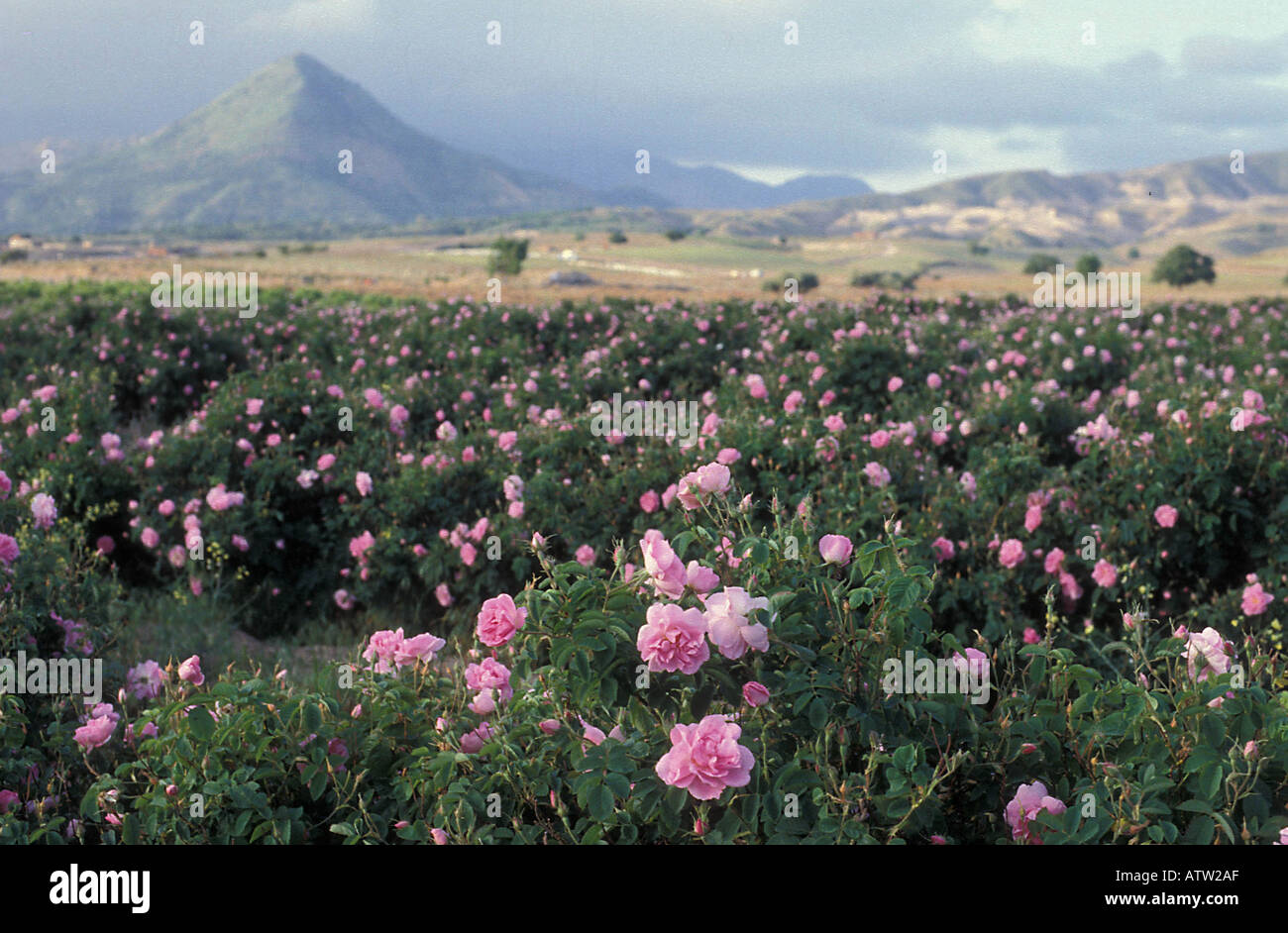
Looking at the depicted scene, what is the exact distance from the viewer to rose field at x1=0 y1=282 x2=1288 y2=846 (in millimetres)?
2059

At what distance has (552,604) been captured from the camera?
211cm

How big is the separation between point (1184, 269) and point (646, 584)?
7407 centimetres

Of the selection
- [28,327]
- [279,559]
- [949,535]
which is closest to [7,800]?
[279,559]

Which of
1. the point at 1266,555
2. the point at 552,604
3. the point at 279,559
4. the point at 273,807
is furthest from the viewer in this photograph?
the point at 279,559

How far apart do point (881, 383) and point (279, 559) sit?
519 centimetres

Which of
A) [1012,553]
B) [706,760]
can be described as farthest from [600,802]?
[1012,553]

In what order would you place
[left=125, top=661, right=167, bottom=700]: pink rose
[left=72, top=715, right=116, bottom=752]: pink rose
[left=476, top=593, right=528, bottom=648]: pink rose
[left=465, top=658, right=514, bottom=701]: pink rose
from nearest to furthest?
[left=476, top=593, right=528, bottom=648]: pink rose → [left=465, top=658, right=514, bottom=701]: pink rose → [left=72, top=715, right=116, bottom=752]: pink rose → [left=125, top=661, right=167, bottom=700]: pink rose

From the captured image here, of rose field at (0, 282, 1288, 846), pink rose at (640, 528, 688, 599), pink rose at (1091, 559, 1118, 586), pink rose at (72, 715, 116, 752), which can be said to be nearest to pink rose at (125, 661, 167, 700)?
rose field at (0, 282, 1288, 846)

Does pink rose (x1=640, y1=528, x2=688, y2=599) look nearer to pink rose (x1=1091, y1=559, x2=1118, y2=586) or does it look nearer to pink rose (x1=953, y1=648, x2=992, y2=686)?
pink rose (x1=953, y1=648, x2=992, y2=686)

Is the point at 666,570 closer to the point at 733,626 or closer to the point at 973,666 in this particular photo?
the point at 733,626

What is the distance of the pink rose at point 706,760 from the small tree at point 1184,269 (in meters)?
72.3

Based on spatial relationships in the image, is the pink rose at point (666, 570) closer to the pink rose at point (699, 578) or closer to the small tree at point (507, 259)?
the pink rose at point (699, 578)

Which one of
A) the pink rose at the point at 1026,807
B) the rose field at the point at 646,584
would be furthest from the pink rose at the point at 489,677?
the pink rose at the point at 1026,807
